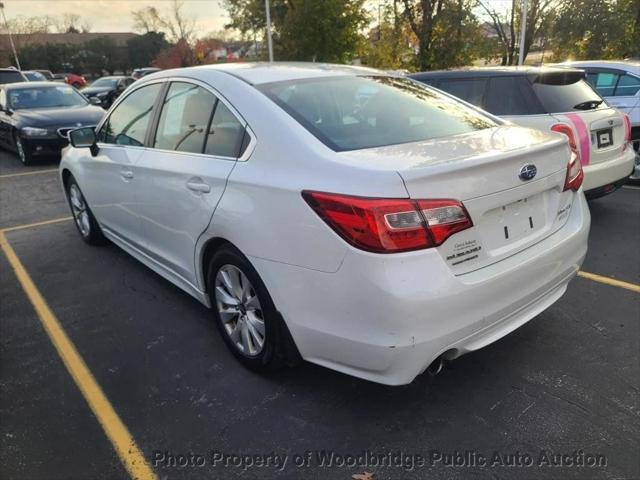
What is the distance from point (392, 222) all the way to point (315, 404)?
1160 mm

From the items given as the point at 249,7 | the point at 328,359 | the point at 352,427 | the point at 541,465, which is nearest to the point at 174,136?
the point at 328,359

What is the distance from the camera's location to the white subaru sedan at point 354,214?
2.06 m

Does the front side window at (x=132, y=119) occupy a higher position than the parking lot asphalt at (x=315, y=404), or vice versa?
the front side window at (x=132, y=119)

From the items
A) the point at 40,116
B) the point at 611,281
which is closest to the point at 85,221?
the point at 611,281

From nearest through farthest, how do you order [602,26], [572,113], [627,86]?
[572,113] → [627,86] → [602,26]

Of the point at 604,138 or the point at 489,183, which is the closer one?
the point at 489,183

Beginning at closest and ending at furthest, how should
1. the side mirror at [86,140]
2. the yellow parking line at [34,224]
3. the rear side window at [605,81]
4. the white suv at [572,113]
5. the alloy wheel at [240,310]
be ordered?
the alloy wheel at [240,310] → the side mirror at [86,140] → the white suv at [572,113] → the yellow parking line at [34,224] → the rear side window at [605,81]

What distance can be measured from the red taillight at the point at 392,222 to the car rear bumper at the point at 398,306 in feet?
0.16

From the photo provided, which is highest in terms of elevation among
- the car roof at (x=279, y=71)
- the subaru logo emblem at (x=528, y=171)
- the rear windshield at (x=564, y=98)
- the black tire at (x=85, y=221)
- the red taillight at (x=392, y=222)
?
the car roof at (x=279, y=71)

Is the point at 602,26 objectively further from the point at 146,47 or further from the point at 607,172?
the point at 146,47

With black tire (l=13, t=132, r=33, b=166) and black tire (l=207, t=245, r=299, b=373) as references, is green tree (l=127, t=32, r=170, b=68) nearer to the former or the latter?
black tire (l=13, t=132, r=33, b=166)

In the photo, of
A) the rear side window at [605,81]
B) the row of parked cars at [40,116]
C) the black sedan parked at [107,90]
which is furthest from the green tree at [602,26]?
the black sedan parked at [107,90]

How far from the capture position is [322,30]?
2098cm

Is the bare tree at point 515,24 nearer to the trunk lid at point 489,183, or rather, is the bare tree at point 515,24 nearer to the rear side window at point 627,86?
the rear side window at point 627,86
